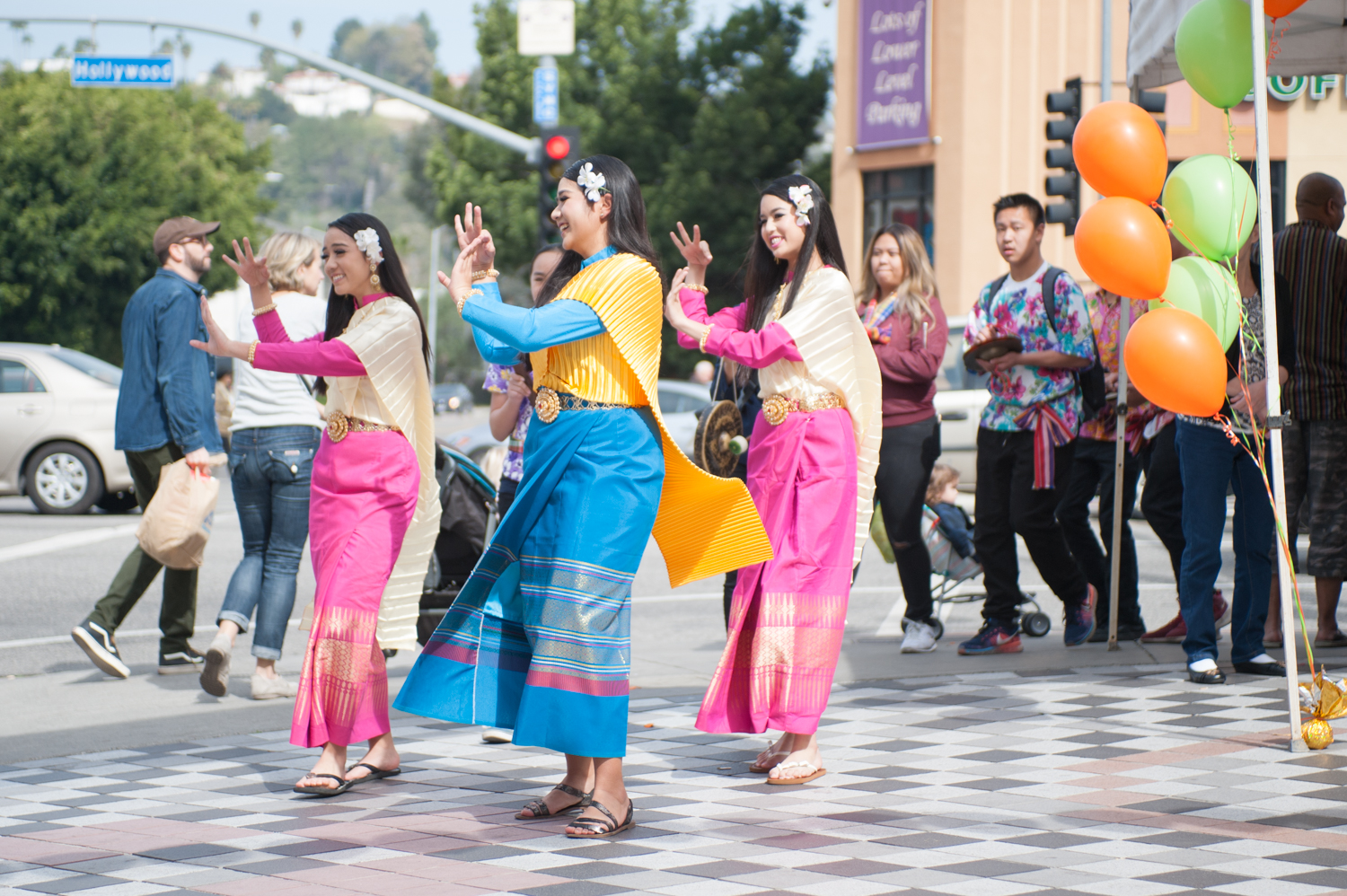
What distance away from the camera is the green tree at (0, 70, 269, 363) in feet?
114

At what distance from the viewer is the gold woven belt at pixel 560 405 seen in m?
4.54

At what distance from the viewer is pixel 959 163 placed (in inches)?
970

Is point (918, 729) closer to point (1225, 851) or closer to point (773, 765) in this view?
point (773, 765)

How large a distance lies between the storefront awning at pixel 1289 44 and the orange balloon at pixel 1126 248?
154 centimetres

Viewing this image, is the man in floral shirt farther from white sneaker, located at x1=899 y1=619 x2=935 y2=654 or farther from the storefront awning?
the storefront awning

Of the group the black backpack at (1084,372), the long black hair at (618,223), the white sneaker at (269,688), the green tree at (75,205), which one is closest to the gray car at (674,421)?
the black backpack at (1084,372)

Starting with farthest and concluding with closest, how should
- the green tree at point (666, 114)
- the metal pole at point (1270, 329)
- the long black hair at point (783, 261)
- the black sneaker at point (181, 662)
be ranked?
1. the green tree at point (666, 114)
2. the black sneaker at point (181, 662)
3. the long black hair at point (783, 261)
4. the metal pole at point (1270, 329)

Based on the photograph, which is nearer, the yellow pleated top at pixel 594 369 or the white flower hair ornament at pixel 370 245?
the yellow pleated top at pixel 594 369

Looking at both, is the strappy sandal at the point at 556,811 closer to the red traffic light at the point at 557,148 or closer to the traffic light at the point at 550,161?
the traffic light at the point at 550,161

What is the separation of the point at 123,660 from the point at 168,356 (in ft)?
5.72

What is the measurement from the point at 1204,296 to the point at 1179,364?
48 centimetres

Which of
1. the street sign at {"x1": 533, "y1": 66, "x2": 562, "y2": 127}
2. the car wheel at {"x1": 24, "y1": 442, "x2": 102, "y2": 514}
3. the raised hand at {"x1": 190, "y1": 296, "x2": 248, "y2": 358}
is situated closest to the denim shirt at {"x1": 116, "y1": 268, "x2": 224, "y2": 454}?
the raised hand at {"x1": 190, "y1": 296, "x2": 248, "y2": 358}

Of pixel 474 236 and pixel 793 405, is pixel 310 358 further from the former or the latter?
pixel 793 405

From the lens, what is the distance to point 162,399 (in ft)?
23.6
